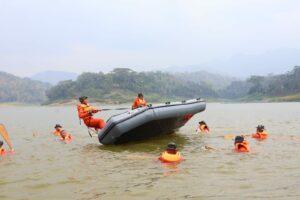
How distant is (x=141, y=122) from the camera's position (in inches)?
551

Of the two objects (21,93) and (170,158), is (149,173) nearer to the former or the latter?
(170,158)

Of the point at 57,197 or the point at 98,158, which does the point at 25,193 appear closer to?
the point at 57,197

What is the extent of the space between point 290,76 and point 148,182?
109678 mm

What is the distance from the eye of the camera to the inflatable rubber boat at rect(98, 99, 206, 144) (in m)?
14.0

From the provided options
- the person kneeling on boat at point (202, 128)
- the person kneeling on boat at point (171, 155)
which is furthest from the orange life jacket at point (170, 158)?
the person kneeling on boat at point (202, 128)

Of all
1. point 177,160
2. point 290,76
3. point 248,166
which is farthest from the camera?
point 290,76

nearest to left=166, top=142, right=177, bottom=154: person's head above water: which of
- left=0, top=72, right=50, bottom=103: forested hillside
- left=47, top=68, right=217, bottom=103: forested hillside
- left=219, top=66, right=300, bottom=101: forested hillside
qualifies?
left=219, top=66, right=300, bottom=101: forested hillside

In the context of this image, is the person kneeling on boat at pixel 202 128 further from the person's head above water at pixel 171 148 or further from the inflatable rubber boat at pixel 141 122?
the person's head above water at pixel 171 148

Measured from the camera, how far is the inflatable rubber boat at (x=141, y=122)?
1402 cm

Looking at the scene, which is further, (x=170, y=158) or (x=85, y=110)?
(x=85, y=110)

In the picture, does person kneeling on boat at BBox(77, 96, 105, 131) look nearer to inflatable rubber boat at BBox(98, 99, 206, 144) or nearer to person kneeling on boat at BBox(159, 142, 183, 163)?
inflatable rubber boat at BBox(98, 99, 206, 144)

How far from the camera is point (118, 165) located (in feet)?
36.3

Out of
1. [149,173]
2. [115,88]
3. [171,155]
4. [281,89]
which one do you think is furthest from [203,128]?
[115,88]

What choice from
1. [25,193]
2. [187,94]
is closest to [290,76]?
[187,94]
